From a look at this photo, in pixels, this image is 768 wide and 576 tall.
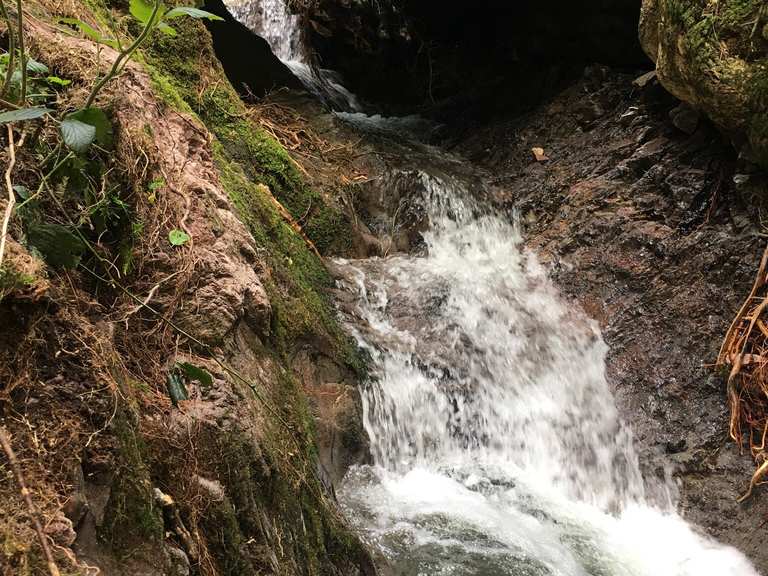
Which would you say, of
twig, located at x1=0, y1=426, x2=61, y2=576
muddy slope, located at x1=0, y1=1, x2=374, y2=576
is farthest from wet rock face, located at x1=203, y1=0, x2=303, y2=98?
twig, located at x1=0, y1=426, x2=61, y2=576

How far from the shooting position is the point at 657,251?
489 centimetres

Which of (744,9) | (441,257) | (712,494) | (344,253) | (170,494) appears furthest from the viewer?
(441,257)

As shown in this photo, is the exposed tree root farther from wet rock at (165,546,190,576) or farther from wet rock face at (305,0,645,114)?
wet rock face at (305,0,645,114)

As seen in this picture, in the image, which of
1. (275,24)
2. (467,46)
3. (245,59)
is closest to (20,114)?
(245,59)

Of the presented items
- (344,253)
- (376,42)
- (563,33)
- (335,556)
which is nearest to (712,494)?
(335,556)

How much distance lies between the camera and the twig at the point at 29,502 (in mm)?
1079

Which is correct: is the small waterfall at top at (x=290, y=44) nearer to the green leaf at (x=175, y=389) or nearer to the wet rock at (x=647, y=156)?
the wet rock at (x=647, y=156)

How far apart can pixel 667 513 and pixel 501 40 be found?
639 cm

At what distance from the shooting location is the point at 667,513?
376 centimetres

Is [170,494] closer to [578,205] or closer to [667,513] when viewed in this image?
[667,513]

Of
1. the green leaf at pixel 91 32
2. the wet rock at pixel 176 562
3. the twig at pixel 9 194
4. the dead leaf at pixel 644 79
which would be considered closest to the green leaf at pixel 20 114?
the twig at pixel 9 194

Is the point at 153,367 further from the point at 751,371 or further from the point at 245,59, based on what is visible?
the point at 245,59

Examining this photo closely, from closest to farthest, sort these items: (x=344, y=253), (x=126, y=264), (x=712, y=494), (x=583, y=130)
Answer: (x=126, y=264)
(x=712, y=494)
(x=344, y=253)
(x=583, y=130)

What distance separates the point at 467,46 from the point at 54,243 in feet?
25.7
